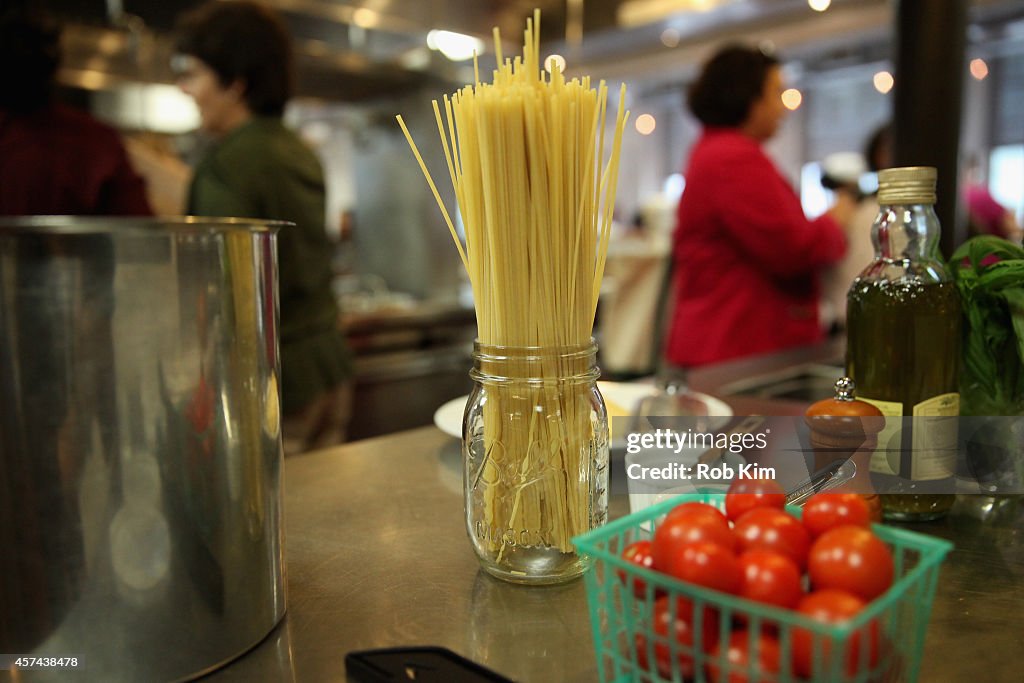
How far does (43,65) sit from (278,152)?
0.46 m

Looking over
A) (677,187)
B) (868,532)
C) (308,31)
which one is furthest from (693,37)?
(868,532)

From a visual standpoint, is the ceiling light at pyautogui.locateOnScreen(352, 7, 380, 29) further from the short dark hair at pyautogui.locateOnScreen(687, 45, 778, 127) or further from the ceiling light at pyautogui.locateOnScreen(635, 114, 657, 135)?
the ceiling light at pyautogui.locateOnScreen(635, 114, 657, 135)

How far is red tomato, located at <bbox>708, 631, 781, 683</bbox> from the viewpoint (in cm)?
40

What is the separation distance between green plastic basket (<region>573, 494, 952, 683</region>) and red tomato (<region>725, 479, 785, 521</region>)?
0.07 metres

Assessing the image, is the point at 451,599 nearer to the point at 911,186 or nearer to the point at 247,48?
the point at 911,186

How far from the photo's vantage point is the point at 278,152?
1771mm

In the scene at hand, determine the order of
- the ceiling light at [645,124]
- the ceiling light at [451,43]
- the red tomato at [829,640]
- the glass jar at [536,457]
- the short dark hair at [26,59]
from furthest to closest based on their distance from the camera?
the ceiling light at [645,124]
the ceiling light at [451,43]
the short dark hair at [26,59]
the glass jar at [536,457]
the red tomato at [829,640]

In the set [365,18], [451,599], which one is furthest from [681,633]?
[365,18]

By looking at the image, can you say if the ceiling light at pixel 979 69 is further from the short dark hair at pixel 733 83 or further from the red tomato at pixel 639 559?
the red tomato at pixel 639 559

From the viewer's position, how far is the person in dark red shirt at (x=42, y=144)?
152 cm

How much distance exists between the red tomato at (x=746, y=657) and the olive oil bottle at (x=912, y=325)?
38cm

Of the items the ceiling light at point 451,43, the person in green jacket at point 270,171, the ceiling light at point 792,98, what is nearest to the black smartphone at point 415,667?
the person in green jacket at point 270,171

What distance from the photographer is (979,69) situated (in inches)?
217

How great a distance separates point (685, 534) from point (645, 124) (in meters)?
7.62
